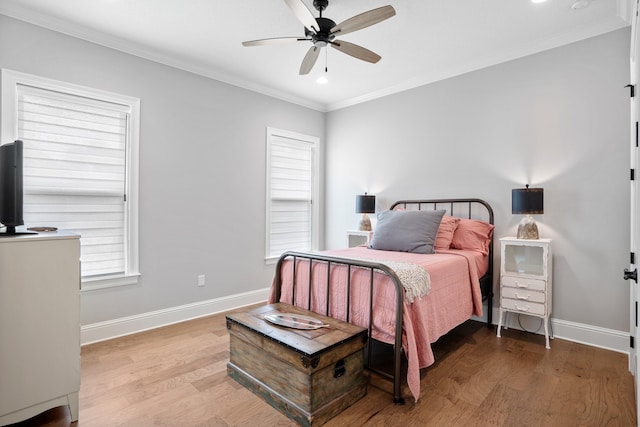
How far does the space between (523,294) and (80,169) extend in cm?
393

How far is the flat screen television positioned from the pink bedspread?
1729 millimetres

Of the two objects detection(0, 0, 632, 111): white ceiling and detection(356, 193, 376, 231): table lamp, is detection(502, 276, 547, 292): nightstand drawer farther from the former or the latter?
detection(0, 0, 632, 111): white ceiling

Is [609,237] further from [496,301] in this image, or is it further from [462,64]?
[462,64]

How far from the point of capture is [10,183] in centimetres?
180

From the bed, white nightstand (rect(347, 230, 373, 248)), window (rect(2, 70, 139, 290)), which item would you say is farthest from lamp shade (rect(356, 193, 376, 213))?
window (rect(2, 70, 139, 290))

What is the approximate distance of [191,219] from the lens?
358cm

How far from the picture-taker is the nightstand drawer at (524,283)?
282cm

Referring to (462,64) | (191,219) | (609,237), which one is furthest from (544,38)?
(191,219)

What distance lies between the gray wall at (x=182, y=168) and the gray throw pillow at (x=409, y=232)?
5.46ft

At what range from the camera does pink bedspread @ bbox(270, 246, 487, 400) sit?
205 cm

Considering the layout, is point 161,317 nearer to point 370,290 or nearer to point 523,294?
point 370,290

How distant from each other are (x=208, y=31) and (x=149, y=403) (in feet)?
9.31

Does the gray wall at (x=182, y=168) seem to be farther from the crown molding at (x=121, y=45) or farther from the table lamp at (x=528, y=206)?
the table lamp at (x=528, y=206)

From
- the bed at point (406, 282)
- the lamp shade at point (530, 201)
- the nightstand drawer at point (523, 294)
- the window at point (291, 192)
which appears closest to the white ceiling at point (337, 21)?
the window at point (291, 192)
